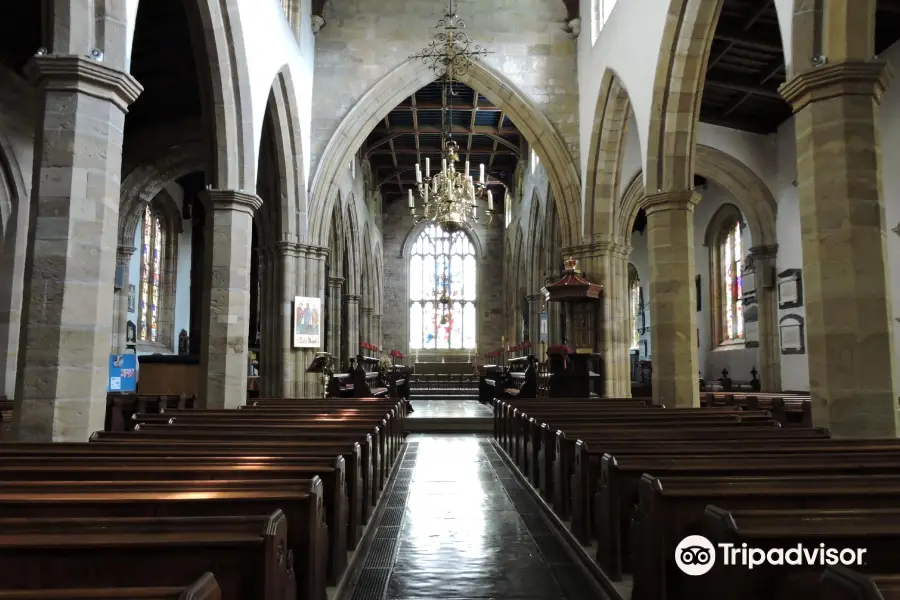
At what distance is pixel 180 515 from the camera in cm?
237

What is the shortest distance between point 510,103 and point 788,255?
256 inches

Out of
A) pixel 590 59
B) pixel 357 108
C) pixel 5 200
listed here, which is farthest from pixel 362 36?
pixel 5 200

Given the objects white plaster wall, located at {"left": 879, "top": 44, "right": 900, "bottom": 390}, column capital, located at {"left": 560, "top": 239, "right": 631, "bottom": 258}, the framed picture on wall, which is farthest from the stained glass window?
the framed picture on wall

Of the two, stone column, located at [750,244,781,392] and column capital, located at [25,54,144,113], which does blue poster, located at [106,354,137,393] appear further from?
stone column, located at [750,244,781,392]

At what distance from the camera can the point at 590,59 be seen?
1338 cm

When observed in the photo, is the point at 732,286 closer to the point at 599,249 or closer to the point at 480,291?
the point at 599,249

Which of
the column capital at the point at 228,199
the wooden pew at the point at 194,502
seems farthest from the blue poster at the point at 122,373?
the wooden pew at the point at 194,502

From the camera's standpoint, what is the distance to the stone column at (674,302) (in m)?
8.95

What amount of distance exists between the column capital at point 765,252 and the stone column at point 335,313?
11149 millimetres

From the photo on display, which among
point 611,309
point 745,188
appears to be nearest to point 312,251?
point 611,309

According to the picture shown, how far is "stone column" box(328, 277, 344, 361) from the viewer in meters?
19.6

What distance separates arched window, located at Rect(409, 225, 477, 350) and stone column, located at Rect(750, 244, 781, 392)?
567 inches

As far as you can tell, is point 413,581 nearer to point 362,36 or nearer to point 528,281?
point 362,36

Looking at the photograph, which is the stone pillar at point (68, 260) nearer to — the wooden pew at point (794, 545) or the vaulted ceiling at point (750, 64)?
the wooden pew at point (794, 545)
